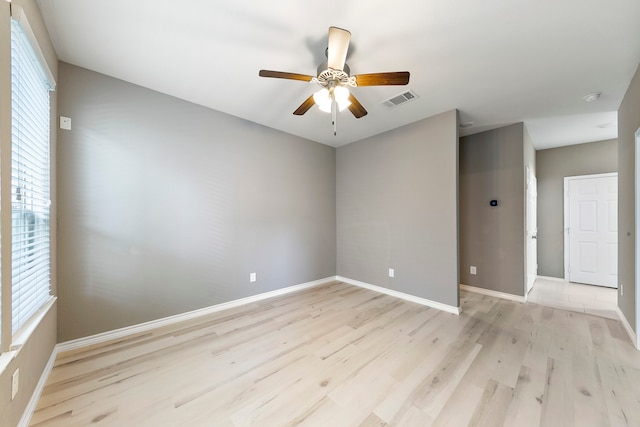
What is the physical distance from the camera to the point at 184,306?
272 centimetres

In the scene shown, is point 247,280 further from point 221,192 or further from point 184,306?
point 221,192

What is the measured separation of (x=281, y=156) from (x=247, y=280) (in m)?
1.96

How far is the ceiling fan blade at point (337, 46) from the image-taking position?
1.50 meters

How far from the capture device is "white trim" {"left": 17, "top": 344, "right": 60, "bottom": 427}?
1342mm

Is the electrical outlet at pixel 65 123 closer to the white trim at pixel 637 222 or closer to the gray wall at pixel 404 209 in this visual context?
the gray wall at pixel 404 209

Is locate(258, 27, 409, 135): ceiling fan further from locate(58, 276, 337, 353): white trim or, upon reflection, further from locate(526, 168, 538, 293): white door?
locate(526, 168, 538, 293): white door

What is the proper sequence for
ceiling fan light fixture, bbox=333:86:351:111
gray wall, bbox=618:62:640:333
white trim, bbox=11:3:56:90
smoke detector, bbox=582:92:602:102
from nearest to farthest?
1. white trim, bbox=11:3:56:90
2. ceiling fan light fixture, bbox=333:86:351:111
3. gray wall, bbox=618:62:640:333
4. smoke detector, bbox=582:92:602:102

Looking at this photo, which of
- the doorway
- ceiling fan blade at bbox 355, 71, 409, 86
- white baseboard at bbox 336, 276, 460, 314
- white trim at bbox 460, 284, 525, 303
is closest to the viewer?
ceiling fan blade at bbox 355, 71, 409, 86

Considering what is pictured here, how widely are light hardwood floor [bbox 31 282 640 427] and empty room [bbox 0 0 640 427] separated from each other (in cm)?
2

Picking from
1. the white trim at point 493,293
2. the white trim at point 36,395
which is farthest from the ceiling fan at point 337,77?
the white trim at point 493,293

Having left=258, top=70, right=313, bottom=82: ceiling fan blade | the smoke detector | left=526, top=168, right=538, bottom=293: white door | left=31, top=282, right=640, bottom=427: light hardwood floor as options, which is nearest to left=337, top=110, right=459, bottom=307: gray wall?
left=31, top=282, right=640, bottom=427: light hardwood floor

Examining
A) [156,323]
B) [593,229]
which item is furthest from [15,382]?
[593,229]

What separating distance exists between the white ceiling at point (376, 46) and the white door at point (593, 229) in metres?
2.01

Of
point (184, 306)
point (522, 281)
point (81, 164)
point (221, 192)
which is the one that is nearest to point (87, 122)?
point (81, 164)
